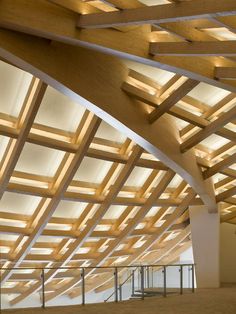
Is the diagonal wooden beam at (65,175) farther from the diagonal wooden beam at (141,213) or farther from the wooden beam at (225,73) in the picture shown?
the wooden beam at (225,73)

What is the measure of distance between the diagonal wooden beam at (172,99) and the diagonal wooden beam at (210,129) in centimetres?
160

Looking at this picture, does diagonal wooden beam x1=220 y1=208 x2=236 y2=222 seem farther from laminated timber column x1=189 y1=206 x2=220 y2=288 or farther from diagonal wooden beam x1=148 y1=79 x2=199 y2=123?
diagonal wooden beam x1=148 y1=79 x2=199 y2=123

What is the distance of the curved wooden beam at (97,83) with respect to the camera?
480 inches

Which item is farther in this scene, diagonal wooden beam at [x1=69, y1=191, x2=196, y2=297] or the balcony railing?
diagonal wooden beam at [x1=69, y1=191, x2=196, y2=297]

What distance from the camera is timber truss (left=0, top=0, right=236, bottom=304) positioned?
11125 millimetres

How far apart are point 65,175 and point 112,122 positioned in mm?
4470

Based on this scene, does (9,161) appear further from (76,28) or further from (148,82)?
(76,28)

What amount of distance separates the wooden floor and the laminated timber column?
5.92m

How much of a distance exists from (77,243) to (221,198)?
636cm

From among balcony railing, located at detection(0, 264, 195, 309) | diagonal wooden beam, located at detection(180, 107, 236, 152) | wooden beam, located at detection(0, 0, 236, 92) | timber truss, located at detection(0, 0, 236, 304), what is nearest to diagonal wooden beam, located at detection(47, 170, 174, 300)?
timber truss, located at detection(0, 0, 236, 304)

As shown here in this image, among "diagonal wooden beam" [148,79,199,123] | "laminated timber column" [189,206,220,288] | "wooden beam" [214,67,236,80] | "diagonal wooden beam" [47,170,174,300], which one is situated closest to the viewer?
"wooden beam" [214,67,236,80]

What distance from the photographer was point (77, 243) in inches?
957

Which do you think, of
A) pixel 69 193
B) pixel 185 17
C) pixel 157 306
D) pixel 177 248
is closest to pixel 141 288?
pixel 157 306

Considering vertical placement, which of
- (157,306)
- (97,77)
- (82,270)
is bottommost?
(157,306)
